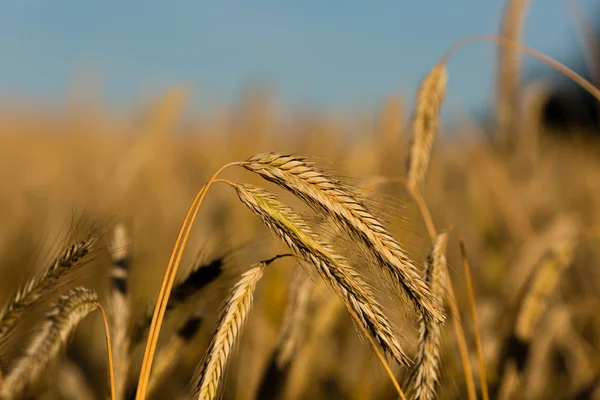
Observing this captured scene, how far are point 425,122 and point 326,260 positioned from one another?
70cm

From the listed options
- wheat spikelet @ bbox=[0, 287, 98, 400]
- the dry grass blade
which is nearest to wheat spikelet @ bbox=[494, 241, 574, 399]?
the dry grass blade

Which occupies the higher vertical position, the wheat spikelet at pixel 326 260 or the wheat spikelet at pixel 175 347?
the wheat spikelet at pixel 326 260

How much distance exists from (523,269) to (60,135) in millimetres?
7406

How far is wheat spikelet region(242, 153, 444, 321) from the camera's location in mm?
906

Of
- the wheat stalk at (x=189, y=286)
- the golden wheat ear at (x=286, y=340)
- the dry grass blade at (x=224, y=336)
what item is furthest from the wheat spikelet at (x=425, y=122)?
the dry grass blade at (x=224, y=336)

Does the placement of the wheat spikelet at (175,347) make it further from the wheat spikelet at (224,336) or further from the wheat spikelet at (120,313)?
the wheat spikelet at (224,336)

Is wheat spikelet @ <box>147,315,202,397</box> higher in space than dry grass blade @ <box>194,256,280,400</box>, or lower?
lower

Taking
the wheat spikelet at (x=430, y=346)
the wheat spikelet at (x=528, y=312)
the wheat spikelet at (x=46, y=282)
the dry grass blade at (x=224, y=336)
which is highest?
the wheat spikelet at (x=46, y=282)

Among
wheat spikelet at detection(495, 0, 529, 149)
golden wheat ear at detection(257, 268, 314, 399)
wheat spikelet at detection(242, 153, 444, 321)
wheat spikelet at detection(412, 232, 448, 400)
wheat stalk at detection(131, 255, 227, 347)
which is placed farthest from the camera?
wheat spikelet at detection(495, 0, 529, 149)

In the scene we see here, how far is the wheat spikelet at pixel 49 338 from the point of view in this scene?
949 mm

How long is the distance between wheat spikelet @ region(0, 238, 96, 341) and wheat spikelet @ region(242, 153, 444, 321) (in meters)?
0.29

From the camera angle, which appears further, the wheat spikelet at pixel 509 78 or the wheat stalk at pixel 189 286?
the wheat spikelet at pixel 509 78

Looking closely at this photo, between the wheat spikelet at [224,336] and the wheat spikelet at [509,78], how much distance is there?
1.48 m

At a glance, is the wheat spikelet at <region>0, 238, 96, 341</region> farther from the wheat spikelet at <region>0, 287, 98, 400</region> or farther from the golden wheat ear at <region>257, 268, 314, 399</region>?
the golden wheat ear at <region>257, 268, 314, 399</region>
